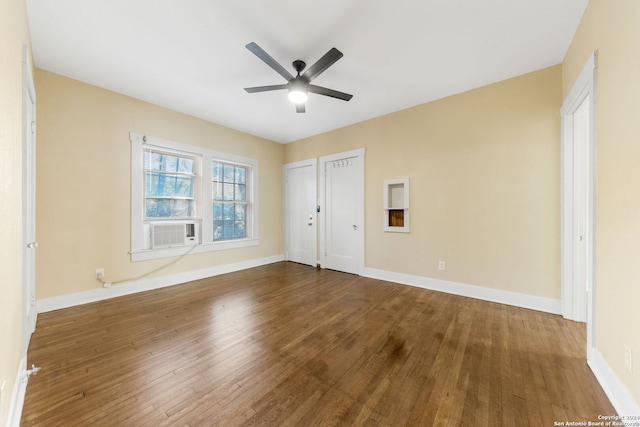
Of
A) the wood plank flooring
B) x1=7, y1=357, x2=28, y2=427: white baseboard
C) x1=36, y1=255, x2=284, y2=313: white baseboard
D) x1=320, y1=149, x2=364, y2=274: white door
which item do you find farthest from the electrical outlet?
x1=36, y1=255, x2=284, y2=313: white baseboard

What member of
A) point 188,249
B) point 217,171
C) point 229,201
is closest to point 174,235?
point 188,249

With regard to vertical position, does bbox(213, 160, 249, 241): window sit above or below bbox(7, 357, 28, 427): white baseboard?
above

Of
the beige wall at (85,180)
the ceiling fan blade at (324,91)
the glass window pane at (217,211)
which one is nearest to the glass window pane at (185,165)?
the beige wall at (85,180)

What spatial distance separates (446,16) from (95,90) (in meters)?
4.17

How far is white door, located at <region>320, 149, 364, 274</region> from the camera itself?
429 cm

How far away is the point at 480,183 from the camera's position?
121 inches

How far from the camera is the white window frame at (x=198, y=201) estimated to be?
3391 millimetres

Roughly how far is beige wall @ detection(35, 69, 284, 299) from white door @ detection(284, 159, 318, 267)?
2361mm

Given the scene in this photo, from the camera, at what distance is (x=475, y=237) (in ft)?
10.3

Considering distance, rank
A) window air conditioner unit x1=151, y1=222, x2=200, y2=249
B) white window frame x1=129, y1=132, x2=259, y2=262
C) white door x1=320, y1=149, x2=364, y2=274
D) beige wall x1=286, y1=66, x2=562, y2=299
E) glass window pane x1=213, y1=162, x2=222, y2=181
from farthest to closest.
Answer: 1. glass window pane x1=213, y1=162, x2=222, y2=181
2. white door x1=320, y1=149, x2=364, y2=274
3. window air conditioner unit x1=151, y1=222, x2=200, y2=249
4. white window frame x1=129, y1=132, x2=259, y2=262
5. beige wall x1=286, y1=66, x2=562, y2=299

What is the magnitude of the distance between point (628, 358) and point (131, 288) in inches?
190

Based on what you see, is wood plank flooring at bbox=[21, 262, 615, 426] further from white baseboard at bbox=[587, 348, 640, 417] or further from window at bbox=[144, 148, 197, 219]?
window at bbox=[144, 148, 197, 219]

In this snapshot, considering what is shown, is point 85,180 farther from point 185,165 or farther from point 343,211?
point 343,211

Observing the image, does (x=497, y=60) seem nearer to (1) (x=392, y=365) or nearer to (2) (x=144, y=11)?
(1) (x=392, y=365)
